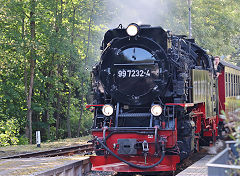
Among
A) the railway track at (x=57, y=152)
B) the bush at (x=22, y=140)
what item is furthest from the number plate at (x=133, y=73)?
the bush at (x=22, y=140)

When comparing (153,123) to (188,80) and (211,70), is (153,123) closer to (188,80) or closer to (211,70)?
(188,80)

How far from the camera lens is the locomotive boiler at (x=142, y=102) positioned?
916 cm

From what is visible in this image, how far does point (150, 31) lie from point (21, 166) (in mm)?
4513

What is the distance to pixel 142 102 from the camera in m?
9.84

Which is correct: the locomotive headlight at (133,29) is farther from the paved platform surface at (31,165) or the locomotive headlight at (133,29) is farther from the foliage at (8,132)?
the foliage at (8,132)

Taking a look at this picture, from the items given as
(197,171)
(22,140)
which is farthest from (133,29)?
(22,140)

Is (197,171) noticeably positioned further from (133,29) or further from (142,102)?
(133,29)

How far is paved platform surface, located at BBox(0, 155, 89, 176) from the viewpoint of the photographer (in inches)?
357

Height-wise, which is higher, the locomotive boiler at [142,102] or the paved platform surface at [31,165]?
the locomotive boiler at [142,102]

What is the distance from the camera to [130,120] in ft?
32.2

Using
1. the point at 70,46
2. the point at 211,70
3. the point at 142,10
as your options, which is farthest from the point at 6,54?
the point at 211,70

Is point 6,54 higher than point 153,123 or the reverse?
higher

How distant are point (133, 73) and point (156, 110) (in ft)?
3.62

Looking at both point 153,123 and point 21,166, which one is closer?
point 153,123
